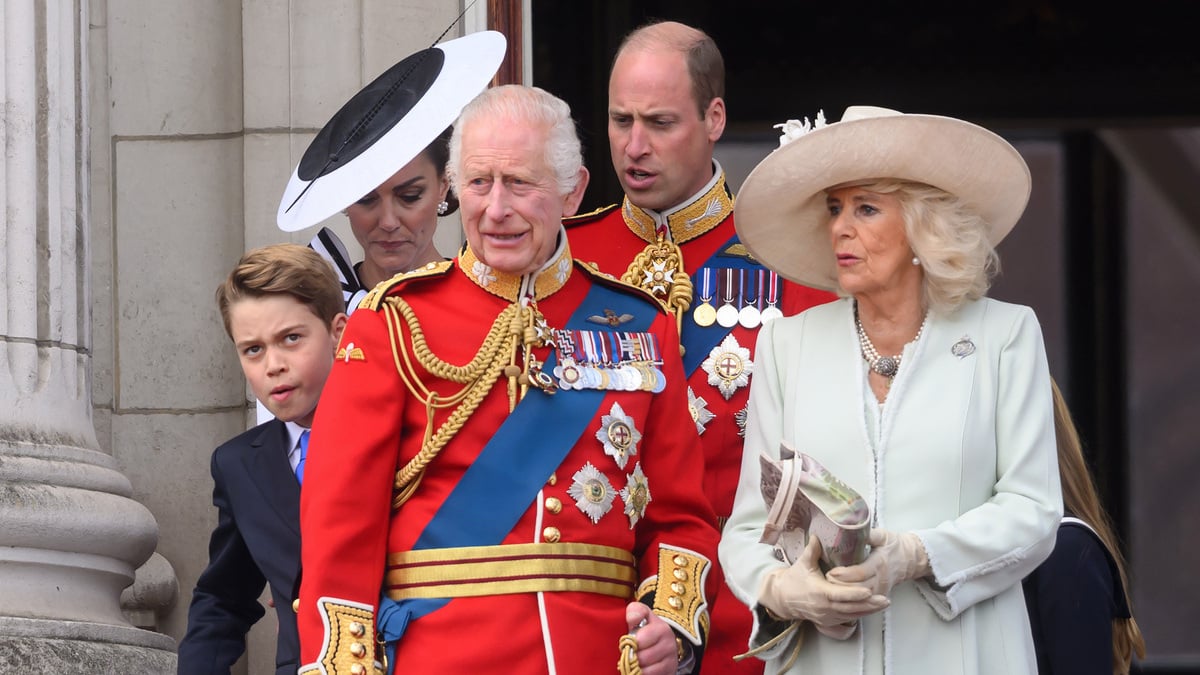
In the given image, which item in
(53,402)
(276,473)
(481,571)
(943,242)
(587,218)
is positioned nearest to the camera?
(481,571)

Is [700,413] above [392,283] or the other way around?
the other way around

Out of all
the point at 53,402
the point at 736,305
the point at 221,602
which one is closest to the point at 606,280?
the point at 736,305

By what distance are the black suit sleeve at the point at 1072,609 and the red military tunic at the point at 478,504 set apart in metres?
0.58

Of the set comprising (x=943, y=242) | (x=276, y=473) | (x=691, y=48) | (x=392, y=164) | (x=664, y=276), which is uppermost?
(x=691, y=48)

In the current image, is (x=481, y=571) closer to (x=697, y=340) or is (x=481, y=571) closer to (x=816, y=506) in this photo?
(x=816, y=506)

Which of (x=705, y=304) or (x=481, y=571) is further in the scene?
(x=705, y=304)

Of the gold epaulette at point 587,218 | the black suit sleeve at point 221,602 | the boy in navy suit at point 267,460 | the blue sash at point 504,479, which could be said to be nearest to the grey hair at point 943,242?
the blue sash at point 504,479

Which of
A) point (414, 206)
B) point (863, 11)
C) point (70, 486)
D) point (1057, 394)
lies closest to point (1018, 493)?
point (1057, 394)

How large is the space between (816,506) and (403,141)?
1.54 m

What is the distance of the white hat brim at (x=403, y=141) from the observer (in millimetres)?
4711

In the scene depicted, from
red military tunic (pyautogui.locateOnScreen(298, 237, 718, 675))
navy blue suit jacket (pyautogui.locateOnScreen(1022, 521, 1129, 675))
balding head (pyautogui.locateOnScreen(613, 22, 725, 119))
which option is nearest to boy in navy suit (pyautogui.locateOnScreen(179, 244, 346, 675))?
red military tunic (pyautogui.locateOnScreen(298, 237, 718, 675))

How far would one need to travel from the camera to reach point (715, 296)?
15.5ft

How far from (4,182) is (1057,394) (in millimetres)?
2361

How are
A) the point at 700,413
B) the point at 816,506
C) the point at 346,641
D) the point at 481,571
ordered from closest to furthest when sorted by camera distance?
the point at 816,506, the point at 346,641, the point at 481,571, the point at 700,413
